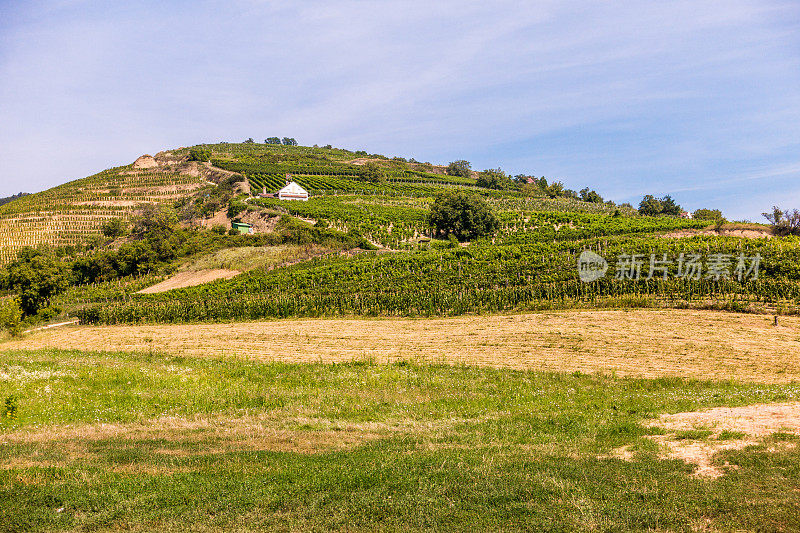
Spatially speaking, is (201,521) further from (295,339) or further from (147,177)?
(147,177)

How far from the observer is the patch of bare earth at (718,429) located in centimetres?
1053

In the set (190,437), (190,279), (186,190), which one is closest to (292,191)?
(190,279)

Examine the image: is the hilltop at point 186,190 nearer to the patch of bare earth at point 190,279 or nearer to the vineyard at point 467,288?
the patch of bare earth at point 190,279

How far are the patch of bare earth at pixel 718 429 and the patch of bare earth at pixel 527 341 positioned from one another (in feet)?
20.7

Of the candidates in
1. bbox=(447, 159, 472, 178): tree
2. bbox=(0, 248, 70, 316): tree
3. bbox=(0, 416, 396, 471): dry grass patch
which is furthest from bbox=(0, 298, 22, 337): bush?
bbox=(447, 159, 472, 178): tree

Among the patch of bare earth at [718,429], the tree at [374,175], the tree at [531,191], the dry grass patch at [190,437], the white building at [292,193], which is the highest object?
the tree at [374,175]

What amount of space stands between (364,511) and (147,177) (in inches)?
5755

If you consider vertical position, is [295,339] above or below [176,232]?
below

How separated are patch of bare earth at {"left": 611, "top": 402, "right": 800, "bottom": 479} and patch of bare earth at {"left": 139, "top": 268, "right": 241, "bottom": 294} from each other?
45.4 m

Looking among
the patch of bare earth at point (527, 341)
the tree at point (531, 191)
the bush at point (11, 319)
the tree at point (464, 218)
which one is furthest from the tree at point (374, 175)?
the bush at point (11, 319)

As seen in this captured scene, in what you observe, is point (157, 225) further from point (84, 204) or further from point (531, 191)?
point (531, 191)

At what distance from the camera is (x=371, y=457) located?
Result: 11.0 metres

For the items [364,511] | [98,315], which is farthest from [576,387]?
[98,315]

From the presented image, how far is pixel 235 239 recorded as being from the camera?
68812 mm
